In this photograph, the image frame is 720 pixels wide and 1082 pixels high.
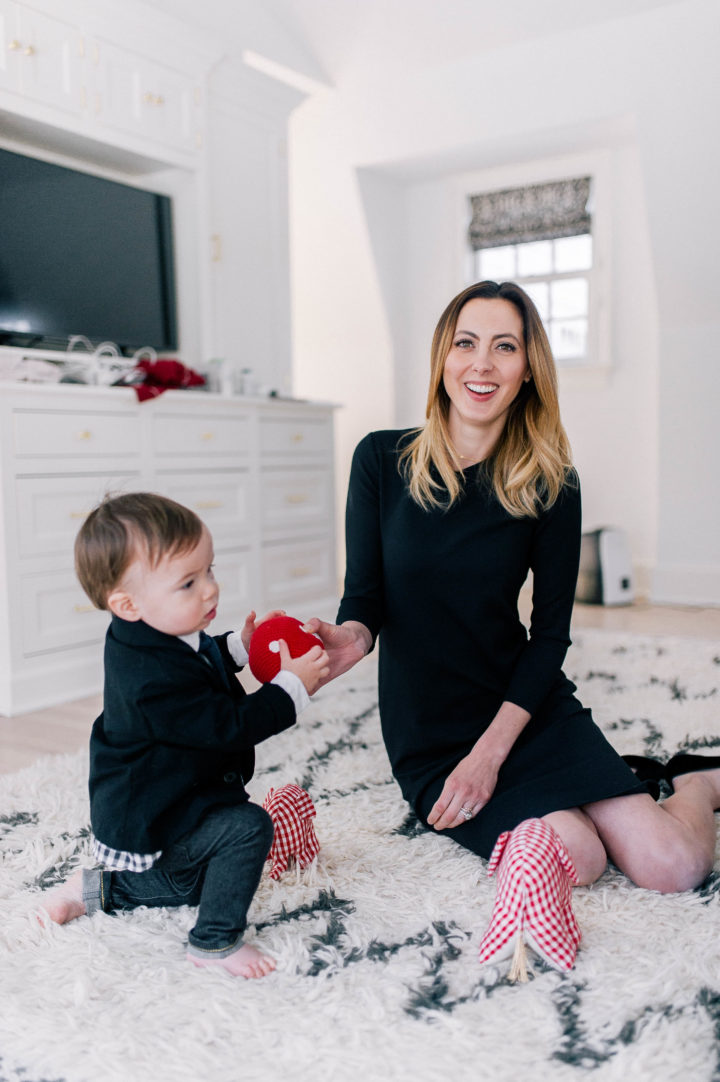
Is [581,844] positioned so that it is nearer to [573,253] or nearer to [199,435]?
[199,435]

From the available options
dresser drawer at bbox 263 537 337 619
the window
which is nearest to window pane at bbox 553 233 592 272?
the window

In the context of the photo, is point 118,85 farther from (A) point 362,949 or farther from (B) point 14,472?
(A) point 362,949

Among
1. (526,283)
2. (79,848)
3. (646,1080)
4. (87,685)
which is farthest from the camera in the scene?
(526,283)

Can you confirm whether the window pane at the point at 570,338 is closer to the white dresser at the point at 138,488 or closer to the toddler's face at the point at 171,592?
the white dresser at the point at 138,488

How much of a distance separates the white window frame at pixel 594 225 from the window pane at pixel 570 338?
5cm

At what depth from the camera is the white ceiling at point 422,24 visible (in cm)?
401

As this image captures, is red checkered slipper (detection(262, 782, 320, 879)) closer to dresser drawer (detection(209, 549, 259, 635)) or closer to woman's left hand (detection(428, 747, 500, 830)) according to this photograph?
woman's left hand (detection(428, 747, 500, 830))

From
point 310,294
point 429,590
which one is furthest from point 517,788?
point 310,294

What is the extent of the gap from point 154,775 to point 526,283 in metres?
4.62

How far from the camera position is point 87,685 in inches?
112

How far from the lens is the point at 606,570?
437 centimetres

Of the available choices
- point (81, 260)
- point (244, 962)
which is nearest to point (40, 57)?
point (81, 260)

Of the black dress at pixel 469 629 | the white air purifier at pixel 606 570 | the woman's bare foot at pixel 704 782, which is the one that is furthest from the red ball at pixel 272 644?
the white air purifier at pixel 606 570

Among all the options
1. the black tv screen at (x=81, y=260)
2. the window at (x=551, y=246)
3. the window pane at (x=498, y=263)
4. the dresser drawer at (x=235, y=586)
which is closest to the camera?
the black tv screen at (x=81, y=260)
